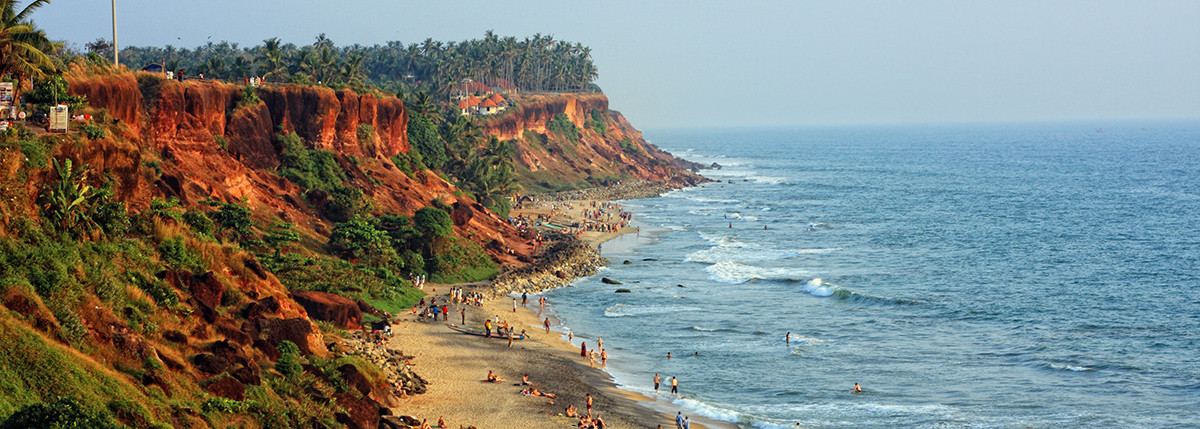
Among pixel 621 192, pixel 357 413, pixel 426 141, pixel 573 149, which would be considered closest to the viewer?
pixel 357 413

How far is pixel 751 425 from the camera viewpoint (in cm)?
4009

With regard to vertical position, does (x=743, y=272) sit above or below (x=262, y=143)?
below

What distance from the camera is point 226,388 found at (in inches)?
1229

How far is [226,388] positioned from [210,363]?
1894mm

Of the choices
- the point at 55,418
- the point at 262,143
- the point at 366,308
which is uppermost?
the point at 262,143

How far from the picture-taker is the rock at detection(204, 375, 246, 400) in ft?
102

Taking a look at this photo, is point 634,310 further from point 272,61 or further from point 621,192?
point 621,192

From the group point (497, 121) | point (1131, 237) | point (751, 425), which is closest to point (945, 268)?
point (1131, 237)

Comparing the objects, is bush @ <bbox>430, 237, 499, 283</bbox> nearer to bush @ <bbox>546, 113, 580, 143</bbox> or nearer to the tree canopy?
the tree canopy

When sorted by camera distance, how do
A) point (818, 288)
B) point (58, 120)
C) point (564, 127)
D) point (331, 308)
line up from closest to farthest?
point (58, 120), point (331, 308), point (818, 288), point (564, 127)

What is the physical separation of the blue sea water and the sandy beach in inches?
81.9

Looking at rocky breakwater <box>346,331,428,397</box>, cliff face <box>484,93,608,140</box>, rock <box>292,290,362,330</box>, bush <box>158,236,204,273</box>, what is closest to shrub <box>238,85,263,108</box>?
rock <box>292,290,362,330</box>

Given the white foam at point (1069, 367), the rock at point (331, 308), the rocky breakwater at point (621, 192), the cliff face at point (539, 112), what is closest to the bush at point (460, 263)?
the rock at point (331, 308)

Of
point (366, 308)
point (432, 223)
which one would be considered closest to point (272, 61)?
point (432, 223)
